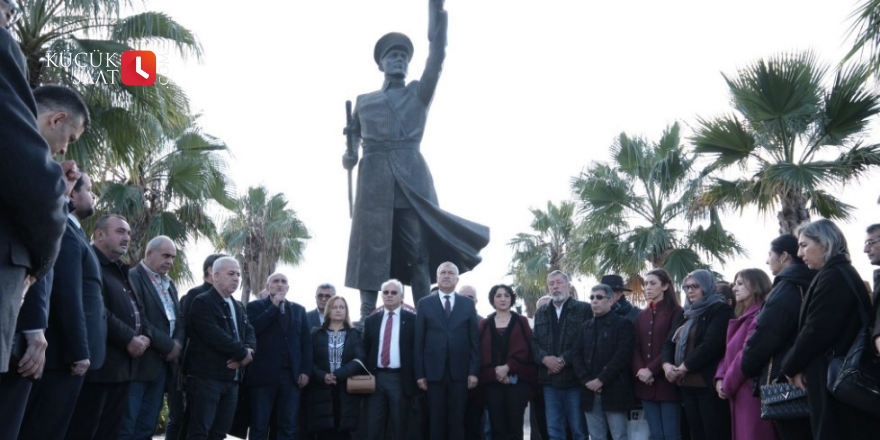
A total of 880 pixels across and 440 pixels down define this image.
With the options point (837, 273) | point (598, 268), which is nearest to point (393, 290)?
point (837, 273)

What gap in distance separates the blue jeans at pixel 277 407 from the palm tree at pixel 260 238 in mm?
21144

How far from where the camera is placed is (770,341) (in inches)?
203

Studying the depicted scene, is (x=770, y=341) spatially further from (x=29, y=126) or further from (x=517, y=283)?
(x=517, y=283)

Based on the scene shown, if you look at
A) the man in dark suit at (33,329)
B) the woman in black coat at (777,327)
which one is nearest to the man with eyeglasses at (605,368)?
the woman in black coat at (777,327)

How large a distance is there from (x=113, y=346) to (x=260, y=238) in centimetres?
2341

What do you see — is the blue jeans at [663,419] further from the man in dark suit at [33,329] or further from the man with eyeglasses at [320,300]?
the man in dark suit at [33,329]

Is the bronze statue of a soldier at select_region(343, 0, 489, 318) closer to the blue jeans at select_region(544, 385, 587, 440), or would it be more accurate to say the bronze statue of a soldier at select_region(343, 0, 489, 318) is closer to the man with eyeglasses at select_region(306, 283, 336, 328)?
the man with eyeglasses at select_region(306, 283, 336, 328)

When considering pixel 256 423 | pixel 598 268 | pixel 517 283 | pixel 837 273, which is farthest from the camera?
pixel 517 283

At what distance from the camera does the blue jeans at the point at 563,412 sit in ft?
23.8

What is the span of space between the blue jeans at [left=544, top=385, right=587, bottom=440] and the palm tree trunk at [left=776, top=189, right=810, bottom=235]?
18.5 feet

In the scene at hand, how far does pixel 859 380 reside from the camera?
13.3ft

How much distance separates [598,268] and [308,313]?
8567 millimetres

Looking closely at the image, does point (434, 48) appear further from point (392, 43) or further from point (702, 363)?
point (702, 363)

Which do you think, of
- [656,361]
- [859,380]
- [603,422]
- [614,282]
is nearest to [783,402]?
[859,380]
